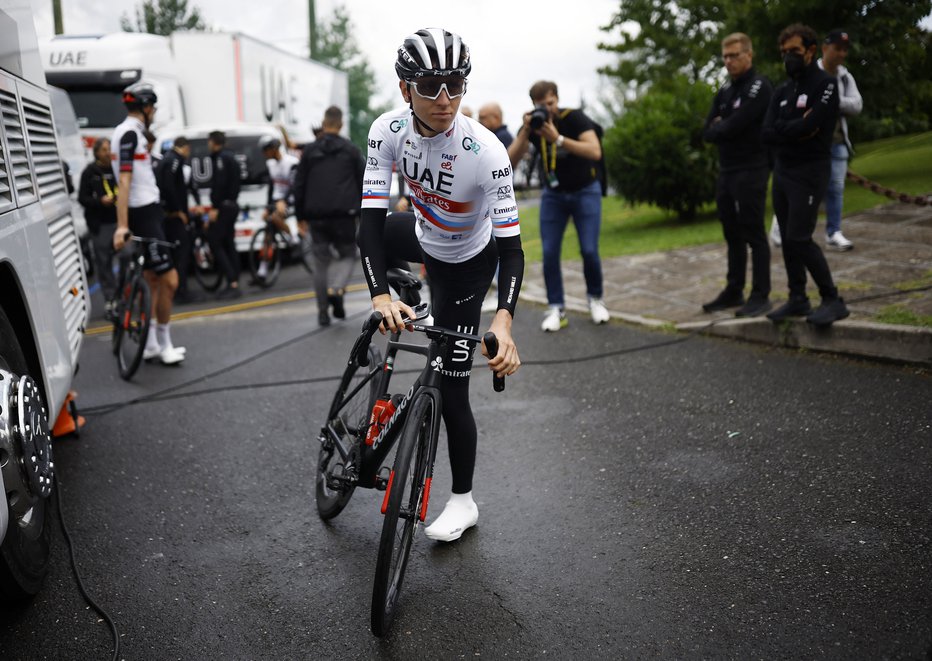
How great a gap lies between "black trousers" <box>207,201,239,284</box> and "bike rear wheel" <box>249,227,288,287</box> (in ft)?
1.65

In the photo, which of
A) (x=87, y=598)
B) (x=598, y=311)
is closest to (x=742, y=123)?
(x=598, y=311)

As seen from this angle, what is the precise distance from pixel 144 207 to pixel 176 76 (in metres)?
10.1

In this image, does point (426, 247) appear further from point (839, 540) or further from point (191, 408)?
point (191, 408)

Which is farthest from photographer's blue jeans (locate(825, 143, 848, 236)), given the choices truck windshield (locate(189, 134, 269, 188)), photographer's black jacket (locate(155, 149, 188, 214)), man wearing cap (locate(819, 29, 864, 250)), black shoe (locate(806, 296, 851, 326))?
truck windshield (locate(189, 134, 269, 188))

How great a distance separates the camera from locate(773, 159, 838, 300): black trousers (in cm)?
596

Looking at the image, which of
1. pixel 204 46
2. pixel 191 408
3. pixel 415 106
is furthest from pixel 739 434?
pixel 204 46

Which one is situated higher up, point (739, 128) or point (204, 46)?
point (204, 46)

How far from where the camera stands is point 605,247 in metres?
12.0

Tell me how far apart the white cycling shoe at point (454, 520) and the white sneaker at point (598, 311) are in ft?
13.4

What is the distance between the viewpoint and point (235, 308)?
404 inches

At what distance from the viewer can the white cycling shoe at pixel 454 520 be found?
3.65 meters

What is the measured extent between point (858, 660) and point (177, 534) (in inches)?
114

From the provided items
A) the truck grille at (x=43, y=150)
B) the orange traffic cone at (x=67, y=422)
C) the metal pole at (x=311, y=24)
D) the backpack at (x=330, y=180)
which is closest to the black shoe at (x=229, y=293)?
the backpack at (x=330, y=180)

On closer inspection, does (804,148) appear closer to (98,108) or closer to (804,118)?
(804,118)
